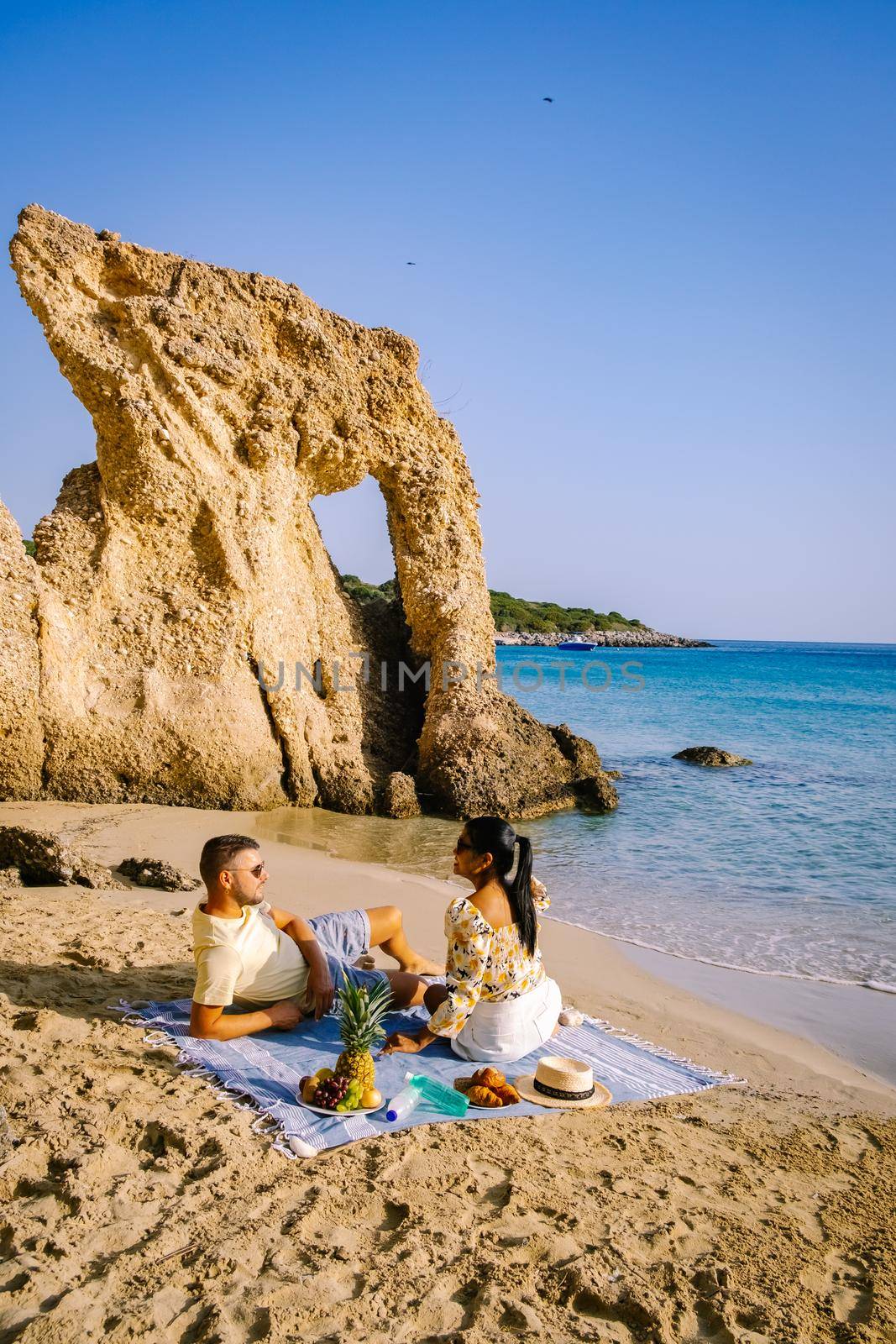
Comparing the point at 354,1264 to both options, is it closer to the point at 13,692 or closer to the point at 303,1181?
the point at 303,1181

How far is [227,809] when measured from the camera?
1035 cm

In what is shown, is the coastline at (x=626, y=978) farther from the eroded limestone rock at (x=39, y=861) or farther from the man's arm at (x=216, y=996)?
the man's arm at (x=216, y=996)

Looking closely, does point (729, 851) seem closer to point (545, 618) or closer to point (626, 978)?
point (626, 978)

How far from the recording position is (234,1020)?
4.39 m

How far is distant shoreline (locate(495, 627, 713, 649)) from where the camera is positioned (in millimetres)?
90438

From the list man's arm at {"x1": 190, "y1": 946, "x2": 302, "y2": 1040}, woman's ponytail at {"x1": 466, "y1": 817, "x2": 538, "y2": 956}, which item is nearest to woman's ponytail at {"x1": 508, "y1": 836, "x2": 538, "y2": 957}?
woman's ponytail at {"x1": 466, "y1": 817, "x2": 538, "y2": 956}

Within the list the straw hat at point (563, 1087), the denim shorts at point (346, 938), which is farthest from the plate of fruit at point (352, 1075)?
the denim shorts at point (346, 938)

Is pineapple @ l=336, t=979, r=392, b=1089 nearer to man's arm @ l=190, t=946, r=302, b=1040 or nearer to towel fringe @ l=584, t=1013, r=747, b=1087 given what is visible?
man's arm @ l=190, t=946, r=302, b=1040

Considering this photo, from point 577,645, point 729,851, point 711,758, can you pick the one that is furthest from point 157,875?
point 577,645

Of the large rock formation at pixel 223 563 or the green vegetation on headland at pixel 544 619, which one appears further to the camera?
the green vegetation on headland at pixel 544 619

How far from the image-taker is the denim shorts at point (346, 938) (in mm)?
4910

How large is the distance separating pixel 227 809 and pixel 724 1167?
7.69 metres

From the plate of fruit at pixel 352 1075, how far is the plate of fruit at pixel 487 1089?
45cm

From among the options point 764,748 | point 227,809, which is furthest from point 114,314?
point 764,748
